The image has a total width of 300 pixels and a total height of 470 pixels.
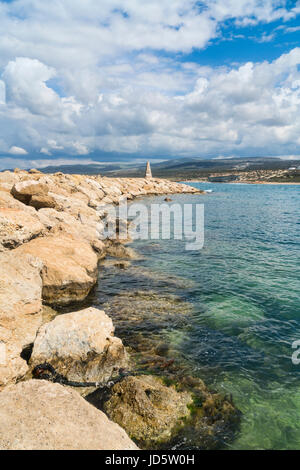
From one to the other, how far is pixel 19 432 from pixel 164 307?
7.69 metres

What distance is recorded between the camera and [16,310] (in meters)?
7.61

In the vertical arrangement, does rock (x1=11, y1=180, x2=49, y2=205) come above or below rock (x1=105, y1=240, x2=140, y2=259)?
above

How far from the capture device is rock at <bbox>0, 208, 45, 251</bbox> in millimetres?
11180

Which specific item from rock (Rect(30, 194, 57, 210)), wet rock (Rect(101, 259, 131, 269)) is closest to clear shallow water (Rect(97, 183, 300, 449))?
wet rock (Rect(101, 259, 131, 269))

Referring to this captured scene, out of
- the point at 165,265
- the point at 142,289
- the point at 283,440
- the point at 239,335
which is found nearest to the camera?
the point at 283,440

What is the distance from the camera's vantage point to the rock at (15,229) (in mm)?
11180

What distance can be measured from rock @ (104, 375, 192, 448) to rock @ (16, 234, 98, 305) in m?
5.42

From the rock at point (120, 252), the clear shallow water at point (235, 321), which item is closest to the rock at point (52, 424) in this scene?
the clear shallow water at point (235, 321)

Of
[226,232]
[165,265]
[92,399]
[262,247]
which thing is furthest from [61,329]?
[226,232]

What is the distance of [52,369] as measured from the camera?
6.93 metres

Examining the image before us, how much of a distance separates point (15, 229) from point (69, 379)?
23.6 feet

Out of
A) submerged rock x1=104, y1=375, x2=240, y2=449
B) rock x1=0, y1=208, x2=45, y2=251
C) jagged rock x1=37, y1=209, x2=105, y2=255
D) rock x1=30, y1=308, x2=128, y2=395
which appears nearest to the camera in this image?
submerged rock x1=104, y1=375, x2=240, y2=449

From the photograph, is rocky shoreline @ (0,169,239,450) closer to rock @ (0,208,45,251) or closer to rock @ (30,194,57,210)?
rock @ (0,208,45,251)

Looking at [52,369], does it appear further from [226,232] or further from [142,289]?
[226,232]
